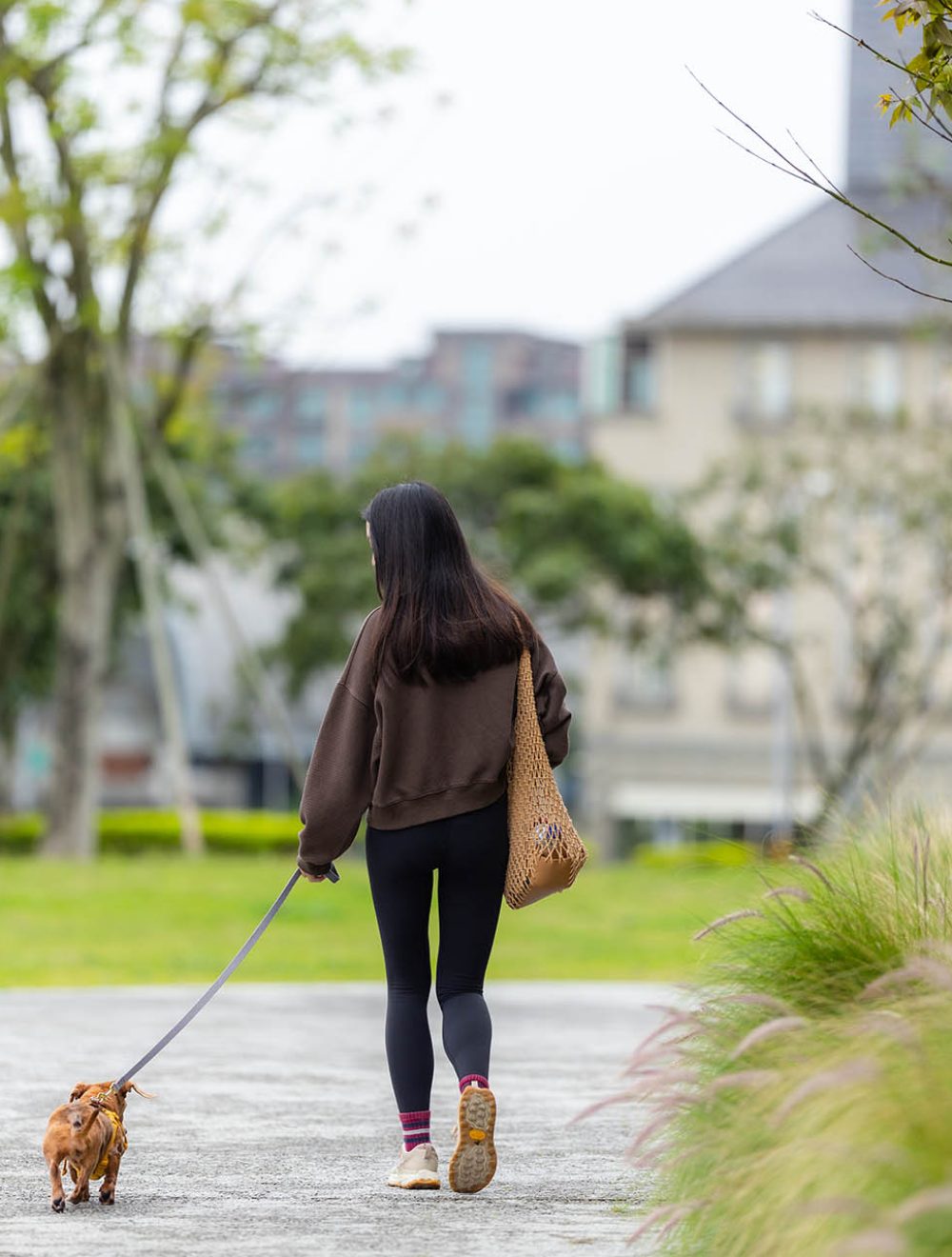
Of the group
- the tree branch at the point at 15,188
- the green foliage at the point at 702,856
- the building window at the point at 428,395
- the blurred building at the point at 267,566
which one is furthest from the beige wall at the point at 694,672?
the building window at the point at 428,395

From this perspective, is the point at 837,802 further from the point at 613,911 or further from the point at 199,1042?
the point at 613,911

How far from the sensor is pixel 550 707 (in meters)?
5.59

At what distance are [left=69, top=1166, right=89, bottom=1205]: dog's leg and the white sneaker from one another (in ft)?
2.53

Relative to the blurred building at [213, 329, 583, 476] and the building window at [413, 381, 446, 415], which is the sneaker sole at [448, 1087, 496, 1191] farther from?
the building window at [413, 381, 446, 415]

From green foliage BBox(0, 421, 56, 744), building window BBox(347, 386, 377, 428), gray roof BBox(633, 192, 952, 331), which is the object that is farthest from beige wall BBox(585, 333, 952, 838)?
building window BBox(347, 386, 377, 428)

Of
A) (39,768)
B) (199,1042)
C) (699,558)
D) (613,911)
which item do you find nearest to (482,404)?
(39,768)

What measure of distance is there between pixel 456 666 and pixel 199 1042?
4226 millimetres

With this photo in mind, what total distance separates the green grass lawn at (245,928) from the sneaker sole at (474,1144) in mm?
6958

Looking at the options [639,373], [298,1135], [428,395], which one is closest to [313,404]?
[428,395]

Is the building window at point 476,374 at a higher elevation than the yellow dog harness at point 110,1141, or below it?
higher

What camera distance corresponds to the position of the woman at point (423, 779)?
5438 millimetres

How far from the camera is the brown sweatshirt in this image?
5.43 metres

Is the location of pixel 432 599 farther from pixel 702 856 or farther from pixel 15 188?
pixel 15 188

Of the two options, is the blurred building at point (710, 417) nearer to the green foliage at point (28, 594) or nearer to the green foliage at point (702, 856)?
the green foliage at point (702, 856)
